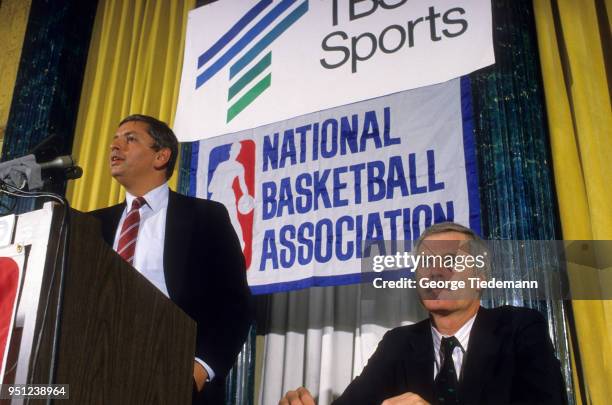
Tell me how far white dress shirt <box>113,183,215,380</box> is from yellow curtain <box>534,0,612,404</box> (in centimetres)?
132

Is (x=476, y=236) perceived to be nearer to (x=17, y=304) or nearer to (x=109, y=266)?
(x=109, y=266)

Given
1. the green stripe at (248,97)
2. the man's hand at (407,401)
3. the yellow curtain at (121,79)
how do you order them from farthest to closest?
the yellow curtain at (121,79) < the green stripe at (248,97) < the man's hand at (407,401)

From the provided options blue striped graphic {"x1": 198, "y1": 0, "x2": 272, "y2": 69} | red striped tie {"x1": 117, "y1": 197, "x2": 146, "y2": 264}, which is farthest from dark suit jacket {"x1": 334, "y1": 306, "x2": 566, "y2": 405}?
blue striped graphic {"x1": 198, "y1": 0, "x2": 272, "y2": 69}

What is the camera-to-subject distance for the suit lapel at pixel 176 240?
7.29 feet

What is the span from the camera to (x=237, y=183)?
285 centimetres

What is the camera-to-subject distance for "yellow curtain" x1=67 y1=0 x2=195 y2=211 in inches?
129

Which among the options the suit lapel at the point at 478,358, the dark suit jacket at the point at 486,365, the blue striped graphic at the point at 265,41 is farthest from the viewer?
the blue striped graphic at the point at 265,41

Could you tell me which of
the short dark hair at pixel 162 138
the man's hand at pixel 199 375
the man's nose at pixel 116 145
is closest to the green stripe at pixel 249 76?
the short dark hair at pixel 162 138

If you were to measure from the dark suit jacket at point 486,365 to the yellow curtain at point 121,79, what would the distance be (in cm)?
158

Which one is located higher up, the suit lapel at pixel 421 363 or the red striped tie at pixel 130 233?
the red striped tie at pixel 130 233

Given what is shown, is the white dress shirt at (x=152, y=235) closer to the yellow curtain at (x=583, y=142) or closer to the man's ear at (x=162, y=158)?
the man's ear at (x=162, y=158)

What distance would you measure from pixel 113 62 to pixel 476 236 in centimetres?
229

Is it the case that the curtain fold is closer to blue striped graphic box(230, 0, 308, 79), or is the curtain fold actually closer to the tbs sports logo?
the tbs sports logo

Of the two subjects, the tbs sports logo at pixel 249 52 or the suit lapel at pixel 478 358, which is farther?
the tbs sports logo at pixel 249 52
